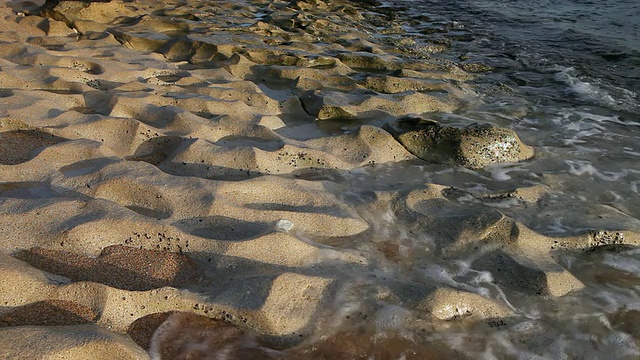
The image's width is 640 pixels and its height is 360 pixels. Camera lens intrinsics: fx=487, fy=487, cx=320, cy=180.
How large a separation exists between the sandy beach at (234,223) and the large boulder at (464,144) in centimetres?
1

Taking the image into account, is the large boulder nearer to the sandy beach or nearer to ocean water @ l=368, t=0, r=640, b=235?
the sandy beach

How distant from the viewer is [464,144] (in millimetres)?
3980

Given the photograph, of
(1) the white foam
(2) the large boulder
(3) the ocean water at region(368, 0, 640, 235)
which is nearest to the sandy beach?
(2) the large boulder

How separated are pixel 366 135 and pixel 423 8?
871 cm

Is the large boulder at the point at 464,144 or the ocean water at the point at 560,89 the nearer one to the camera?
the ocean water at the point at 560,89

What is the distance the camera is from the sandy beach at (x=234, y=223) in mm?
2154

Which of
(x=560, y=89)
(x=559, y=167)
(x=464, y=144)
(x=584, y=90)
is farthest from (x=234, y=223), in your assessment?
(x=584, y=90)

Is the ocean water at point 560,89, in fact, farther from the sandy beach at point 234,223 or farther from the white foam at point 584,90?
the sandy beach at point 234,223

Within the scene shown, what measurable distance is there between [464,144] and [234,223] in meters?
2.10

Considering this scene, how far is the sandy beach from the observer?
2.15m

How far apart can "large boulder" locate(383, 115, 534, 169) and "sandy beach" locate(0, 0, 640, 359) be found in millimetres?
14

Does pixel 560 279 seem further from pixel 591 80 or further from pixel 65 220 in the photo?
pixel 591 80

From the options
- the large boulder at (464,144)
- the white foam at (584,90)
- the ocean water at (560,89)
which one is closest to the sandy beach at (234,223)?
the large boulder at (464,144)

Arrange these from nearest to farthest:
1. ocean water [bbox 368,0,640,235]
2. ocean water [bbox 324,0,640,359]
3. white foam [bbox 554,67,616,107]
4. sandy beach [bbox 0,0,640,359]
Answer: sandy beach [bbox 0,0,640,359], ocean water [bbox 324,0,640,359], ocean water [bbox 368,0,640,235], white foam [bbox 554,67,616,107]
